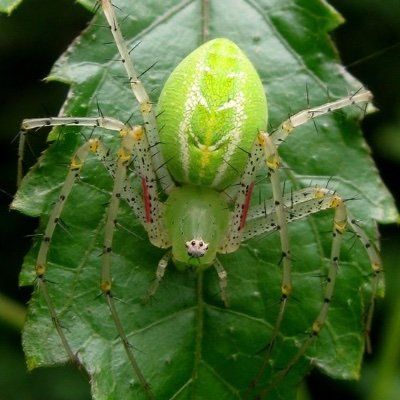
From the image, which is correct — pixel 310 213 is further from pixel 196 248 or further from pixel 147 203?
pixel 147 203

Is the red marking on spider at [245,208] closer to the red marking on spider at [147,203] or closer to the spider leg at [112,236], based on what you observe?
the red marking on spider at [147,203]

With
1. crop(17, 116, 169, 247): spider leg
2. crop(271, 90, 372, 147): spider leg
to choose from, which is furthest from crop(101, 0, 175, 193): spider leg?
crop(271, 90, 372, 147): spider leg

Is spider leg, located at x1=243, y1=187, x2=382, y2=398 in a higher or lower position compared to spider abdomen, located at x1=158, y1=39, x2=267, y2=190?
lower

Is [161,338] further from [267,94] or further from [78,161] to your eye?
[267,94]

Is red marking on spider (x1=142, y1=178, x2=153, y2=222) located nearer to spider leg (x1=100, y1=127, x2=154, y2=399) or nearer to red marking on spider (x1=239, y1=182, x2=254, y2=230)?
spider leg (x1=100, y1=127, x2=154, y2=399)

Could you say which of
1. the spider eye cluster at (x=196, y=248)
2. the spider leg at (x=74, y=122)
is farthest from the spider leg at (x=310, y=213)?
the spider leg at (x=74, y=122)

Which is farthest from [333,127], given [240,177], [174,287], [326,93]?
[174,287]
